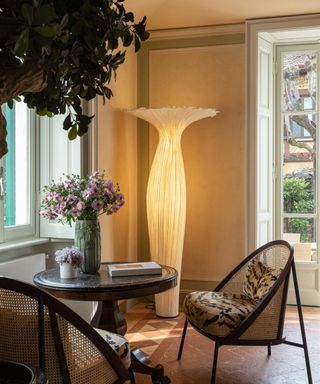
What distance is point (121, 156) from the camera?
427cm

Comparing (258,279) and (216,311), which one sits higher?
(258,279)

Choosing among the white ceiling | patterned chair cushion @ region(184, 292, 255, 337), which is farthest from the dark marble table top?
the white ceiling

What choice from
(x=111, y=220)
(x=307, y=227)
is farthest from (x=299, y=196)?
(x=111, y=220)

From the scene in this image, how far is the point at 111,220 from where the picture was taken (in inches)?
159

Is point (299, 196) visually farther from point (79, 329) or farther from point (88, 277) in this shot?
point (79, 329)

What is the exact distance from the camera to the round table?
2.30 metres

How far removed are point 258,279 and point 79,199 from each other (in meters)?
1.25

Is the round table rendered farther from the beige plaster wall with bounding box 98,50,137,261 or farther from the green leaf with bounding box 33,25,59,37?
the green leaf with bounding box 33,25,59,37

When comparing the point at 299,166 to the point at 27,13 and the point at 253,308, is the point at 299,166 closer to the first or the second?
the point at 253,308

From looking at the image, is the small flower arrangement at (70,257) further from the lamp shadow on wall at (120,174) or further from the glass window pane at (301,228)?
the glass window pane at (301,228)

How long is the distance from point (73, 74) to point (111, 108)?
9.76 ft

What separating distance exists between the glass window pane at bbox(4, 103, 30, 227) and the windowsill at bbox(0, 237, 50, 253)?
0.13 m

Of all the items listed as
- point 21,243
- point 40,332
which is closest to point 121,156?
point 21,243

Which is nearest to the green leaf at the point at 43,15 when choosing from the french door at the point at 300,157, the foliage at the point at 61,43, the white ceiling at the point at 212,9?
the foliage at the point at 61,43
